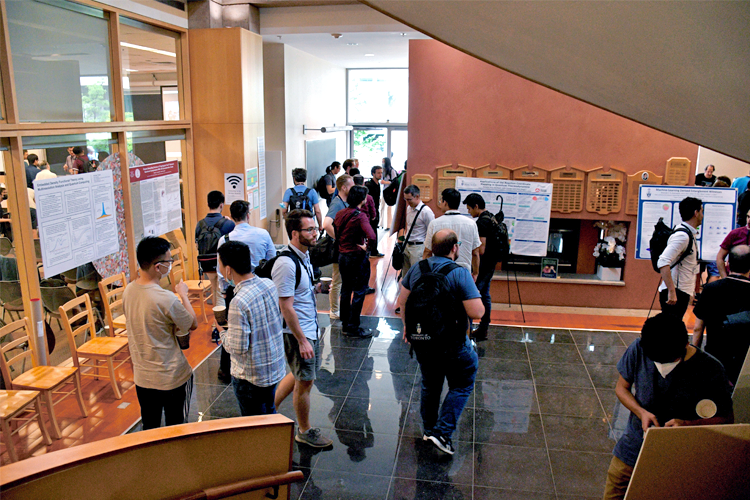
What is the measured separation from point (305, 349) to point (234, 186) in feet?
15.1

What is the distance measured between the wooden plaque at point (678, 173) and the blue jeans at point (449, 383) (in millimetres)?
4365

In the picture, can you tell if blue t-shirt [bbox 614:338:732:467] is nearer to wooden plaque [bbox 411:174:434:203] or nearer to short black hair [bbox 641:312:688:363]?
short black hair [bbox 641:312:688:363]

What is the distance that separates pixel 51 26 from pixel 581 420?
18.9 ft

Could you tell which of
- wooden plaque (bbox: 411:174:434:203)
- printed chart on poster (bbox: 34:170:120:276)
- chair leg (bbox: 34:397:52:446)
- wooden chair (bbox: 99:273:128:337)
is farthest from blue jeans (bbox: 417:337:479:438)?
wooden plaque (bbox: 411:174:434:203)

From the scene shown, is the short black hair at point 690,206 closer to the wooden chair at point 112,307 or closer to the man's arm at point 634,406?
the man's arm at point 634,406

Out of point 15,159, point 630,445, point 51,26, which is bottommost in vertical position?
point 630,445

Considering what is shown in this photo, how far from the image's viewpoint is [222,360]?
5.18 metres

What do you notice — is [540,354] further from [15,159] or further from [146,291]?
[15,159]

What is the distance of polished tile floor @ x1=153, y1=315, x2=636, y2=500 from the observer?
3721 millimetres

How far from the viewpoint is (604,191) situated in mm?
7074

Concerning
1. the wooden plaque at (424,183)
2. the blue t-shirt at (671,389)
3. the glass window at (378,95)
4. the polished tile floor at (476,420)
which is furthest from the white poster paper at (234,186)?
the glass window at (378,95)

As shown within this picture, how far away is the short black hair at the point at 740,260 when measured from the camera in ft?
12.4

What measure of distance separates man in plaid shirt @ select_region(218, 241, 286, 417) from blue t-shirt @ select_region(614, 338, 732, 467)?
197 centimetres

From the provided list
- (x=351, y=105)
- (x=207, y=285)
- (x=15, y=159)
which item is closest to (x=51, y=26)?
(x=15, y=159)
